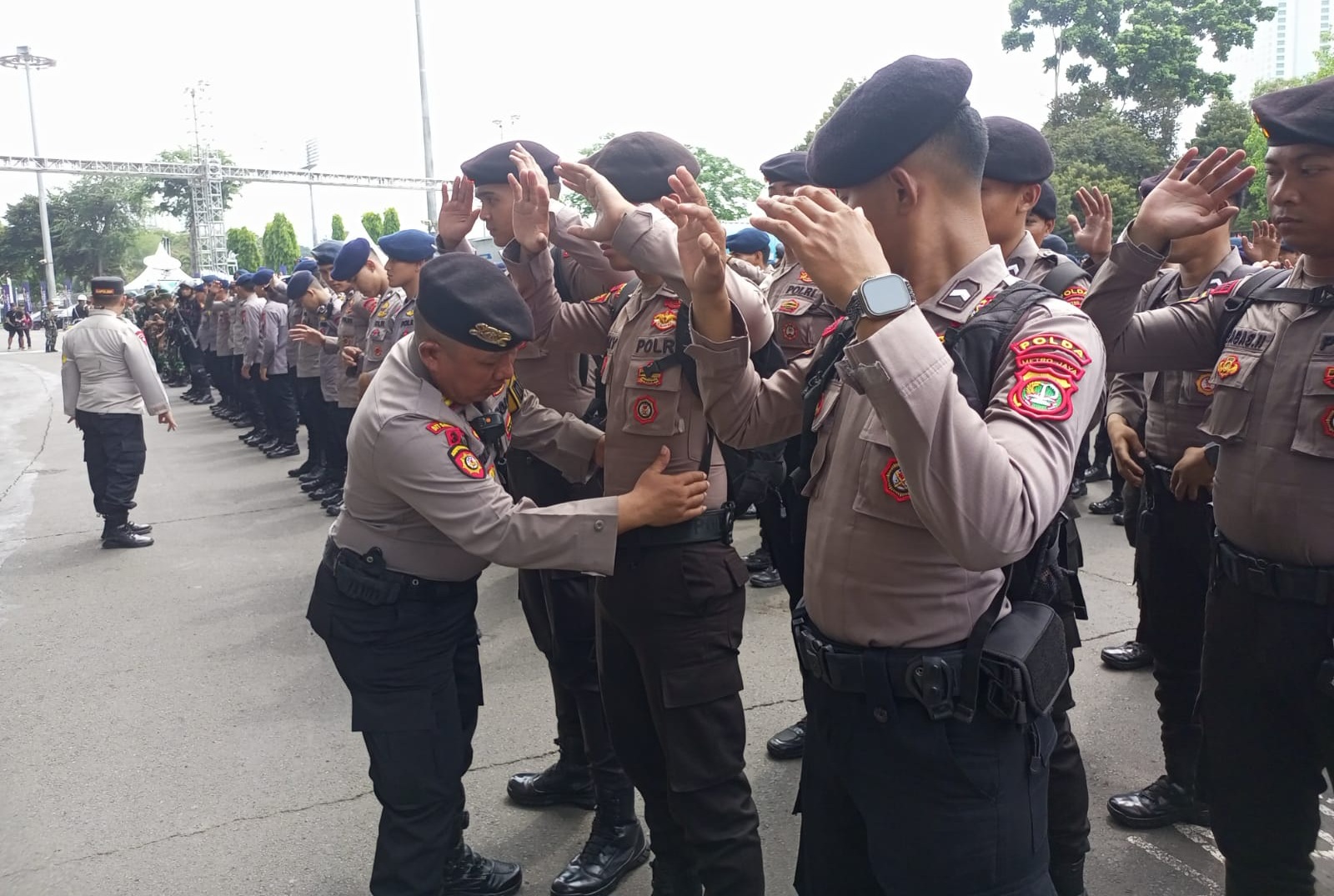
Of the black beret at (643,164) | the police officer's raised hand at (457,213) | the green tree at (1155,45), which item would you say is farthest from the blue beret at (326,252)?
the green tree at (1155,45)

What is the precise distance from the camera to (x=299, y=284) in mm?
10125

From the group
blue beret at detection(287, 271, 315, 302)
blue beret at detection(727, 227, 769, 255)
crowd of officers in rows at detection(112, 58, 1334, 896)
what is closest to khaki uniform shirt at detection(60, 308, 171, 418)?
blue beret at detection(287, 271, 315, 302)

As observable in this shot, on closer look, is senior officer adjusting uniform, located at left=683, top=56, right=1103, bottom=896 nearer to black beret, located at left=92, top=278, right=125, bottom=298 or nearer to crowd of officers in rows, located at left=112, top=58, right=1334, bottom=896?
→ crowd of officers in rows, located at left=112, top=58, right=1334, bottom=896

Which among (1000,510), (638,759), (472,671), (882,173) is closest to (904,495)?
(1000,510)

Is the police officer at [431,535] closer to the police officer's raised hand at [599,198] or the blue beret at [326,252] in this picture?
the police officer's raised hand at [599,198]

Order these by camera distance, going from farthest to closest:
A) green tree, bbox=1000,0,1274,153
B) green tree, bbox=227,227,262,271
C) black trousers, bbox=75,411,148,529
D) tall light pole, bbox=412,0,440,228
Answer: green tree, bbox=227,227,262,271 < green tree, bbox=1000,0,1274,153 < tall light pole, bbox=412,0,440,228 < black trousers, bbox=75,411,148,529

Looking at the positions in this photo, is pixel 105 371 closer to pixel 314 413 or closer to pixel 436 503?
pixel 314 413

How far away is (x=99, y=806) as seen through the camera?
3574 millimetres

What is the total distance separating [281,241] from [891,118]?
57.6 metres

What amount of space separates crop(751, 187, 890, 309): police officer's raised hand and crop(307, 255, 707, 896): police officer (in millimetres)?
1107

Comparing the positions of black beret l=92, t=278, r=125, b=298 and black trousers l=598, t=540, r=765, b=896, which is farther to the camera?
black beret l=92, t=278, r=125, b=298

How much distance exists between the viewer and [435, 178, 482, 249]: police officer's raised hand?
3549 millimetres

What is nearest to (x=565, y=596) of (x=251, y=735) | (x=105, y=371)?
(x=251, y=735)

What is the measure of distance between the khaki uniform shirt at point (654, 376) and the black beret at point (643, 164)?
29 cm
